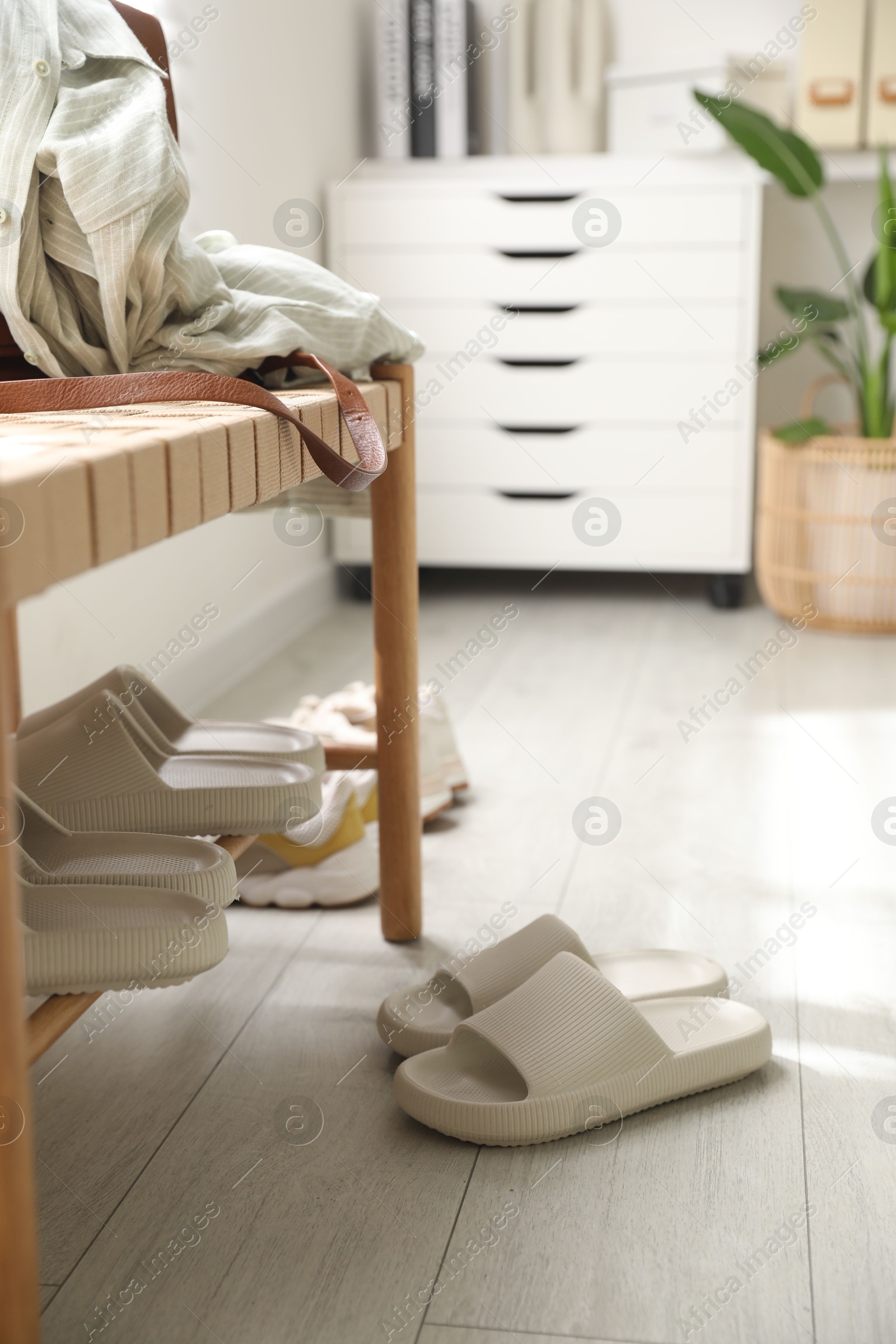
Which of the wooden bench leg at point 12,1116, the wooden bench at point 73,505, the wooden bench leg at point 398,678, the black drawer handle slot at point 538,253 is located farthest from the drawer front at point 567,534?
the wooden bench leg at point 12,1116

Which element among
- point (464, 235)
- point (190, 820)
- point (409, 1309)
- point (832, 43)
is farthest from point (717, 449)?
point (409, 1309)

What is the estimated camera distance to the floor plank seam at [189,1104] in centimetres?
77

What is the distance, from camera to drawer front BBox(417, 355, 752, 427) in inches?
96.3

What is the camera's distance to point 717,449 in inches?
97.1

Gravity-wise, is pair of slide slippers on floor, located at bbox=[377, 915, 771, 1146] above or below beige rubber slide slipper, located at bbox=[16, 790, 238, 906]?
below

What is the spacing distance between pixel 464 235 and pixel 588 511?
→ 1.95 ft

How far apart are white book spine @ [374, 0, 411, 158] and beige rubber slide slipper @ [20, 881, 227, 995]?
2.20 meters

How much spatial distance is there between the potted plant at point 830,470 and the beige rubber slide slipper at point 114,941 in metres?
1.84

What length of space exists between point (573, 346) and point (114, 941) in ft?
6.60

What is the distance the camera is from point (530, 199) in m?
2.44

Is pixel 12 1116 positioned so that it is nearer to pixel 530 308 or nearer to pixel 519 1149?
pixel 519 1149

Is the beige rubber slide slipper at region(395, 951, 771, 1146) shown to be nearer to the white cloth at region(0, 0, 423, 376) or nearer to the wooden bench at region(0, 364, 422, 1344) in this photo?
the wooden bench at region(0, 364, 422, 1344)

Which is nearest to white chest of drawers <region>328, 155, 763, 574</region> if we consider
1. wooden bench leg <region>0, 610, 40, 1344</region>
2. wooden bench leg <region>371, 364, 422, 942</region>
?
wooden bench leg <region>371, 364, 422, 942</region>

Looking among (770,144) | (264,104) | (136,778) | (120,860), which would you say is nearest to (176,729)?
(136,778)
